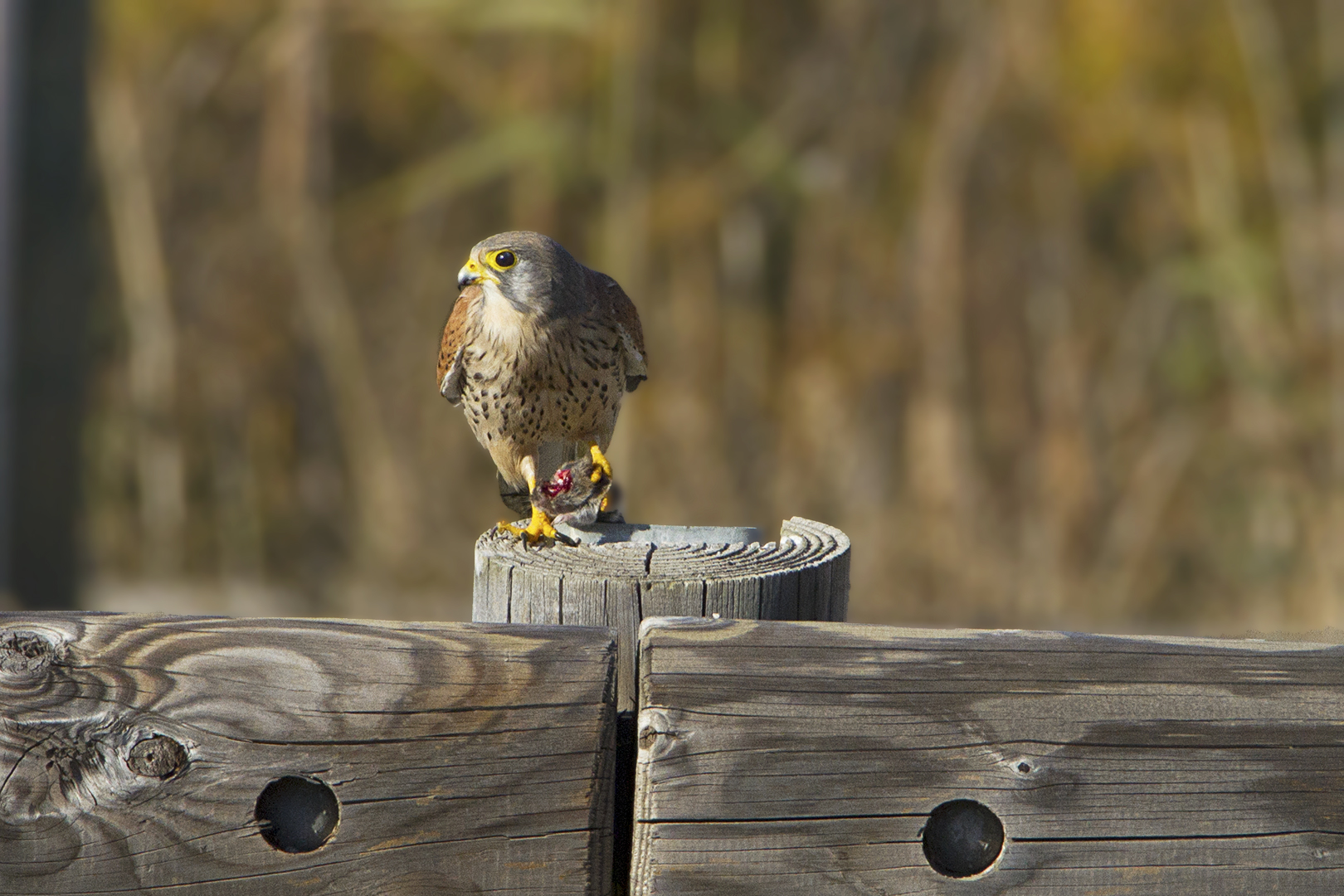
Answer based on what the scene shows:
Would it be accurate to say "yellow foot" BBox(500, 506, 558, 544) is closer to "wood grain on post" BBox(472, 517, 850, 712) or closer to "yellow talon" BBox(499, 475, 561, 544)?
"yellow talon" BBox(499, 475, 561, 544)

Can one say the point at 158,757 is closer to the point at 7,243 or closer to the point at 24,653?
the point at 24,653

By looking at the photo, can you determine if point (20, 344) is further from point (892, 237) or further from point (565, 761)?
point (565, 761)

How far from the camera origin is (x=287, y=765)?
4.14ft

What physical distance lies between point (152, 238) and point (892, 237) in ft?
10.3

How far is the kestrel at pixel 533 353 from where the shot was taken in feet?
9.86

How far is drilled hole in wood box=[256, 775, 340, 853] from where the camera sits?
4.14 feet

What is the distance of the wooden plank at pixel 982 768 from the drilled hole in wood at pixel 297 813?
0.99 ft

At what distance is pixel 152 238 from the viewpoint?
554cm

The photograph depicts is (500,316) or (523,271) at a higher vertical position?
(523,271)

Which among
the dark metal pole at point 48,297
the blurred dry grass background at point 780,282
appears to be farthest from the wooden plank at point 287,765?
the dark metal pole at point 48,297

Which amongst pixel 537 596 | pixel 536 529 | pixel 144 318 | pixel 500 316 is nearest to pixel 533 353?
pixel 500 316

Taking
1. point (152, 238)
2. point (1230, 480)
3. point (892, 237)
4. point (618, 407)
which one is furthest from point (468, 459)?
point (1230, 480)

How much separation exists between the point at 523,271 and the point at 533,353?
0.63ft

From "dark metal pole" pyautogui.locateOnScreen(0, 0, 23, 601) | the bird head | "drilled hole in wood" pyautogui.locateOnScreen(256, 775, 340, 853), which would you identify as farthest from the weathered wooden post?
"dark metal pole" pyautogui.locateOnScreen(0, 0, 23, 601)
